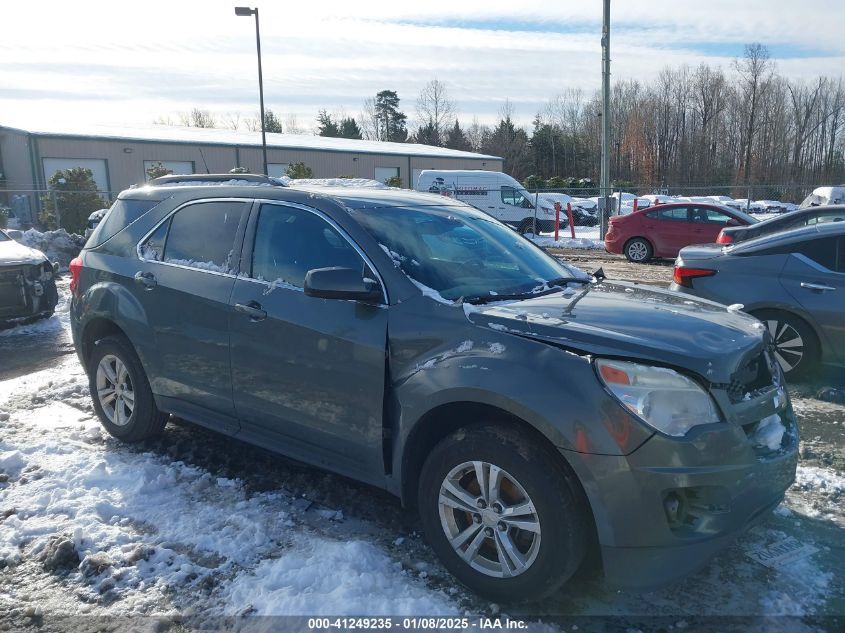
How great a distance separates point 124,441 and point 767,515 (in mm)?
4182

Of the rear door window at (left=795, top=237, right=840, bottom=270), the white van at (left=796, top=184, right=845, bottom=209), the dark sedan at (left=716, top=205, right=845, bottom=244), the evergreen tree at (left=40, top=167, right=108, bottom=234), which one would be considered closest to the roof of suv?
the rear door window at (left=795, top=237, right=840, bottom=270)

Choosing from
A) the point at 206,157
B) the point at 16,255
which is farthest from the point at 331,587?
the point at 206,157

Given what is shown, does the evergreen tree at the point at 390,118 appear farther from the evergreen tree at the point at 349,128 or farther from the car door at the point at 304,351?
the car door at the point at 304,351

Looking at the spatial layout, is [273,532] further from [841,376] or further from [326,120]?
[326,120]

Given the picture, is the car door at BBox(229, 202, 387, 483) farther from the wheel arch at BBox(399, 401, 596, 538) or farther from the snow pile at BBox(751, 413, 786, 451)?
the snow pile at BBox(751, 413, 786, 451)

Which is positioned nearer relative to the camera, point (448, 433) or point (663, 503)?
point (663, 503)

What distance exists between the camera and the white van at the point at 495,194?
25203 mm

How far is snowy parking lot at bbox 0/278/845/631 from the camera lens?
3.02 meters

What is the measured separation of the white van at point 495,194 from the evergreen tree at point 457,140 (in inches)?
1925

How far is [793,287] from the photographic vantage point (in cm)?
605

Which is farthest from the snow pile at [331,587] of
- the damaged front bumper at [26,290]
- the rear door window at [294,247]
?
the damaged front bumper at [26,290]

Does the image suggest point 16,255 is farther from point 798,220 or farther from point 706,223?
point 706,223

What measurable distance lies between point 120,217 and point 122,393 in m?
1.32

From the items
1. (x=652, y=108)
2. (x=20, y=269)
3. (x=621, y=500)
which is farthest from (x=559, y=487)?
(x=652, y=108)
